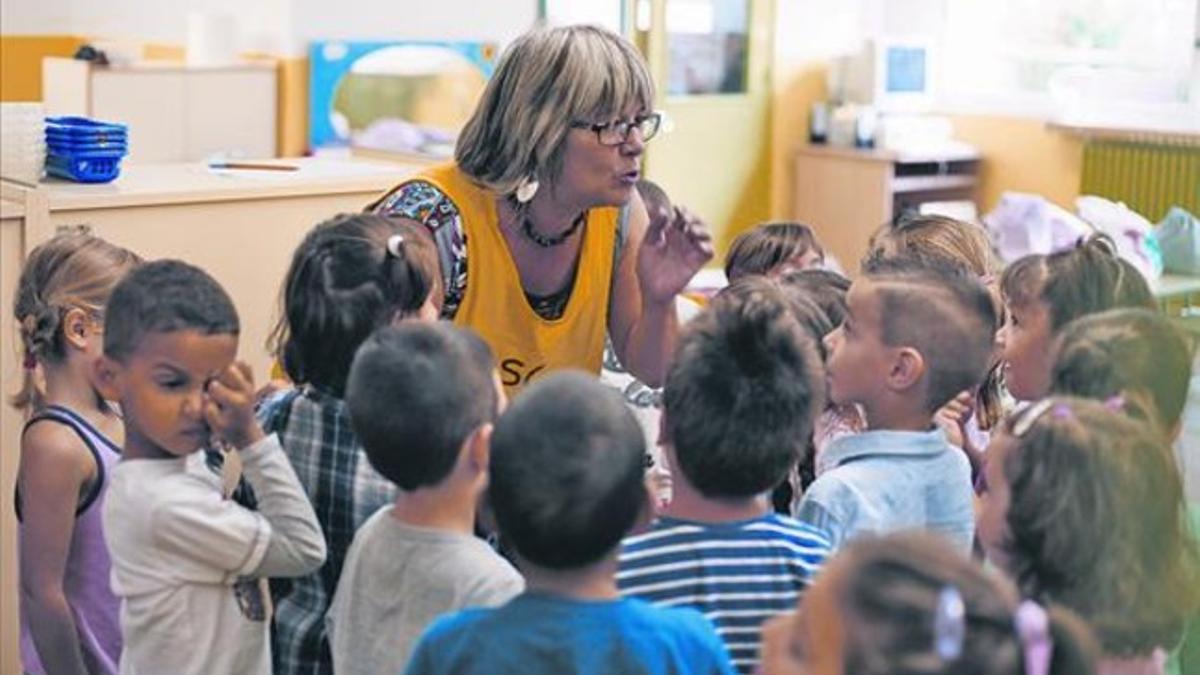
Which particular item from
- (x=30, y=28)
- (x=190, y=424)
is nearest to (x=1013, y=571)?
(x=190, y=424)

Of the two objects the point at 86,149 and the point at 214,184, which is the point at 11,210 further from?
the point at 214,184

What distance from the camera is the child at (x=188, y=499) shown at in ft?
6.08

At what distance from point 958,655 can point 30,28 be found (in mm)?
6571

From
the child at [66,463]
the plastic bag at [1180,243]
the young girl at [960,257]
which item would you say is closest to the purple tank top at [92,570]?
the child at [66,463]

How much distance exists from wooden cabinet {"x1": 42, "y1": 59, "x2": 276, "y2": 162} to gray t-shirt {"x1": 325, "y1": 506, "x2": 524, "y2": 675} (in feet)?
15.6

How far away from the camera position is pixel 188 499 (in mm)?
1857

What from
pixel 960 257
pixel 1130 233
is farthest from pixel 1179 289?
pixel 960 257

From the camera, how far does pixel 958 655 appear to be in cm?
121

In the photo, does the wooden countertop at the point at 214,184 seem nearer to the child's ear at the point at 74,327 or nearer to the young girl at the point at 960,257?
the child's ear at the point at 74,327

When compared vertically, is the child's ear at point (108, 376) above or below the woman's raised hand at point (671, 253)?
below

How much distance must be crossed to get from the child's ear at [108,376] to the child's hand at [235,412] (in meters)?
0.13

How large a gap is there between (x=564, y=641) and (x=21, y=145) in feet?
6.05

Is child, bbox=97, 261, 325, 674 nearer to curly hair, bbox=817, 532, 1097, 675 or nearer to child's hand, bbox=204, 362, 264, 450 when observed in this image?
child's hand, bbox=204, 362, 264, 450

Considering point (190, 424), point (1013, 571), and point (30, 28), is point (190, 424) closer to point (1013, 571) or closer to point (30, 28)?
point (1013, 571)
